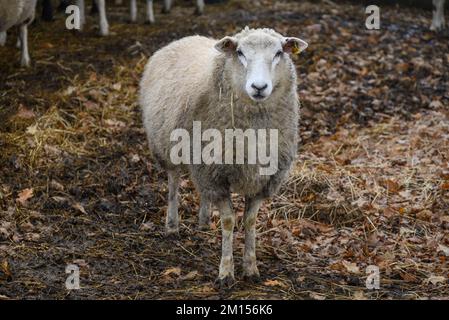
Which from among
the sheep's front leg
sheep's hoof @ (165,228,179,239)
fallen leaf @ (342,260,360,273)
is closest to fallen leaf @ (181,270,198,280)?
the sheep's front leg

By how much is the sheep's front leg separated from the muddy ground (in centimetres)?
12

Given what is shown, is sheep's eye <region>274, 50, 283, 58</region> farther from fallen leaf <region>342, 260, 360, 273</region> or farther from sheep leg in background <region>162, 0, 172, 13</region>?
sheep leg in background <region>162, 0, 172, 13</region>

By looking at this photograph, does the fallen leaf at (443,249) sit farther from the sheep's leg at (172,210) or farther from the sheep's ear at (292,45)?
the sheep's leg at (172,210)

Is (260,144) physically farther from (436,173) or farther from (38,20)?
(38,20)

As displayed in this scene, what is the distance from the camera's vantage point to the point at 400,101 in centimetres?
1059

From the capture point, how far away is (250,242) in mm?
5918

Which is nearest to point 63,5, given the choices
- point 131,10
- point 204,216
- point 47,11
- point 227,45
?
point 47,11

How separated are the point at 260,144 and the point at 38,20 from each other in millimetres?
8339

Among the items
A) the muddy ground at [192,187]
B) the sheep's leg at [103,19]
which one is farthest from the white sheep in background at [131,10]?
the muddy ground at [192,187]

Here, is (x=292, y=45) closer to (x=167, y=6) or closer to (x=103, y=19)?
(x=103, y=19)

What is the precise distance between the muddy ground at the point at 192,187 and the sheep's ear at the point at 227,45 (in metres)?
1.77

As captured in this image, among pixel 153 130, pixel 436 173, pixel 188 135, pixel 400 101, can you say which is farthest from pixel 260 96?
pixel 400 101

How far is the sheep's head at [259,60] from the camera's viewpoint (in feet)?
17.1

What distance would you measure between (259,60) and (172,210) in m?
2.14
